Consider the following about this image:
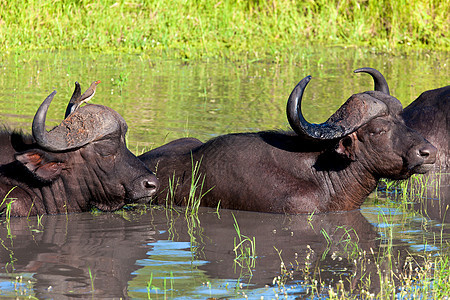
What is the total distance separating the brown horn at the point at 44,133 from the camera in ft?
20.3

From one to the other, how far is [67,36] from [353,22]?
23.9 feet

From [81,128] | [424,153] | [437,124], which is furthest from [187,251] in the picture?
[437,124]

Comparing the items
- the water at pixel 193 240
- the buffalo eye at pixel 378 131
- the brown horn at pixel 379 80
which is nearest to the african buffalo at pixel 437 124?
the water at pixel 193 240

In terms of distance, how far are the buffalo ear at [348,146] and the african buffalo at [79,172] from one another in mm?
1866

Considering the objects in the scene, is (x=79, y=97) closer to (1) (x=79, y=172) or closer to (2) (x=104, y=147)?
(2) (x=104, y=147)

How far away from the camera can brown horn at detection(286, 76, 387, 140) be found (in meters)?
7.14

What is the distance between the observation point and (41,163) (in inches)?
262

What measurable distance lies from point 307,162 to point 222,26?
1103 centimetres

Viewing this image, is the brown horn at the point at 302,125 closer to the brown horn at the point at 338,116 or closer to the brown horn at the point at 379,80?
the brown horn at the point at 338,116

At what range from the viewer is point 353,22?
64.0 feet

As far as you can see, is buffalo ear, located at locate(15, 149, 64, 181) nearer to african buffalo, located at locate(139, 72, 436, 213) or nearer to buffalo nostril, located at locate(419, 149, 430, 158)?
african buffalo, located at locate(139, 72, 436, 213)

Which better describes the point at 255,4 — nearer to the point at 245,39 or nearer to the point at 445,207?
the point at 245,39

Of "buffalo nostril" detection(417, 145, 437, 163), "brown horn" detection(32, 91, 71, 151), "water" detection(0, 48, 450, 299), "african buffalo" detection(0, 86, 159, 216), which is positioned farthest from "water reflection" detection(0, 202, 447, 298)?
"brown horn" detection(32, 91, 71, 151)

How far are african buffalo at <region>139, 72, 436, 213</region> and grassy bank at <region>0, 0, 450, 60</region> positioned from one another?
8.60 meters
